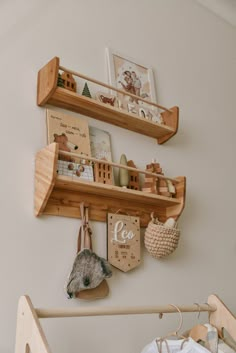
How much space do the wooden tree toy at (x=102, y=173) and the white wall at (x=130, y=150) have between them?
17 cm

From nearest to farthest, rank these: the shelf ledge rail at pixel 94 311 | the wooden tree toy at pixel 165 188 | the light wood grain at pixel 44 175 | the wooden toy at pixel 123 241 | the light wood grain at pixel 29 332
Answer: the light wood grain at pixel 29 332 < the shelf ledge rail at pixel 94 311 < the light wood grain at pixel 44 175 < the wooden toy at pixel 123 241 < the wooden tree toy at pixel 165 188

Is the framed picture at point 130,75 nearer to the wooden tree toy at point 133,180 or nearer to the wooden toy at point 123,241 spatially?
the wooden tree toy at point 133,180

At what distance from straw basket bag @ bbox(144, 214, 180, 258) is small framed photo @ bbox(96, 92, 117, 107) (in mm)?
469

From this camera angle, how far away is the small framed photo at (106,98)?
161cm

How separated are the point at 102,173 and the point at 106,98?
0.32 meters

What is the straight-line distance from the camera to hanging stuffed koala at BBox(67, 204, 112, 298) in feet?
4.48

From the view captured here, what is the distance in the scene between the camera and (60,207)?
4.72 feet

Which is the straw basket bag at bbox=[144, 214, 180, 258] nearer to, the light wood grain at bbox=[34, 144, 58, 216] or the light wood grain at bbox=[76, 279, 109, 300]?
the light wood grain at bbox=[76, 279, 109, 300]

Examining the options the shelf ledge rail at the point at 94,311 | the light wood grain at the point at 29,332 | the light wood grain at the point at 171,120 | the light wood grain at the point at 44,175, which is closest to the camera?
the light wood grain at the point at 29,332

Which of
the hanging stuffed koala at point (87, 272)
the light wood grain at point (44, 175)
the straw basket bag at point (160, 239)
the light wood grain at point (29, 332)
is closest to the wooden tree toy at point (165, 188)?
the straw basket bag at point (160, 239)

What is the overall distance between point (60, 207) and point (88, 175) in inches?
5.5

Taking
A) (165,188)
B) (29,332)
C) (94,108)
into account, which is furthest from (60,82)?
(29,332)

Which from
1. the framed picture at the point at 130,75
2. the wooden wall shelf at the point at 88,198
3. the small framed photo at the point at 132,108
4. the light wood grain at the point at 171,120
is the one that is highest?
the framed picture at the point at 130,75

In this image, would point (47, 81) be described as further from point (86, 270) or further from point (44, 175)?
point (86, 270)
